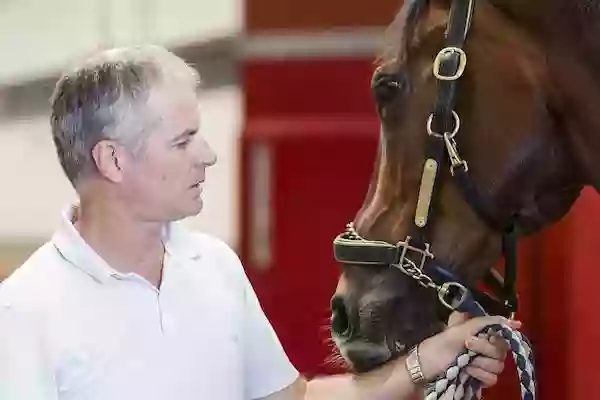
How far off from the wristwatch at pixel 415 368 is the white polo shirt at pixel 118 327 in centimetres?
20

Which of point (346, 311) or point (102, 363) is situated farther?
point (346, 311)

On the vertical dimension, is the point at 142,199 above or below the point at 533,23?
below

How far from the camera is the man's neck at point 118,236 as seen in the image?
3.20ft

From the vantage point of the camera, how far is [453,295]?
1.05 meters

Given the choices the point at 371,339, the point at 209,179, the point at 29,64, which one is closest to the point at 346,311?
the point at 371,339

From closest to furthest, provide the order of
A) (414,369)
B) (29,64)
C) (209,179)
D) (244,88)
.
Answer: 1. (414,369)
2. (244,88)
3. (209,179)
4. (29,64)

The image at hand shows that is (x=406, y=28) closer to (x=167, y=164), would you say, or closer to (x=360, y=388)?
(x=167, y=164)

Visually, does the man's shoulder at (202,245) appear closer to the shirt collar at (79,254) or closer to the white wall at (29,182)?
the shirt collar at (79,254)

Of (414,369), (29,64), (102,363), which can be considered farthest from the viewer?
(29,64)

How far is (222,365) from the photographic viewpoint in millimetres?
1010

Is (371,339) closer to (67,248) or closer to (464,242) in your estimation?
(464,242)

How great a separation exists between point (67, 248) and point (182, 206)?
0.42 ft

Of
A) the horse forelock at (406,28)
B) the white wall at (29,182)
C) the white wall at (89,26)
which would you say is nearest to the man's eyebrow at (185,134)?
the horse forelock at (406,28)

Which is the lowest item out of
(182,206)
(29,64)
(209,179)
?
(209,179)
